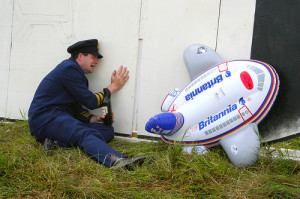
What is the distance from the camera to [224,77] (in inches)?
90.8

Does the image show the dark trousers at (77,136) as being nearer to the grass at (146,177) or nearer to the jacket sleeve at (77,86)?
the grass at (146,177)

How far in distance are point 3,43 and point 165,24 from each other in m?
1.55

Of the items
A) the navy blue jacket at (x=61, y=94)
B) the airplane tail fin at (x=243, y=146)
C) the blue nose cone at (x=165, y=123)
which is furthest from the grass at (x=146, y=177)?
the navy blue jacket at (x=61, y=94)

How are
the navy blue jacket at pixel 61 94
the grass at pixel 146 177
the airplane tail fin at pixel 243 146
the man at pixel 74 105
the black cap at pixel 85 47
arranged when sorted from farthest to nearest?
the black cap at pixel 85 47 → the navy blue jacket at pixel 61 94 → the man at pixel 74 105 → the airplane tail fin at pixel 243 146 → the grass at pixel 146 177

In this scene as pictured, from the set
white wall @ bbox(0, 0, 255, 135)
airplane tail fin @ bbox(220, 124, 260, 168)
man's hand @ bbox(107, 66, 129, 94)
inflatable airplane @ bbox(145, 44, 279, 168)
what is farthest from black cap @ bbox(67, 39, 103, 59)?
airplane tail fin @ bbox(220, 124, 260, 168)

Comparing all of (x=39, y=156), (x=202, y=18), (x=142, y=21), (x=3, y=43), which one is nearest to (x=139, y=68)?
(x=142, y=21)

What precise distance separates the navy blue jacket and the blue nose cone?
67 centimetres

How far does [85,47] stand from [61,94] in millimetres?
437

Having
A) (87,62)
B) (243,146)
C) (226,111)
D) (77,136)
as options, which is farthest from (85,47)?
(243,146)

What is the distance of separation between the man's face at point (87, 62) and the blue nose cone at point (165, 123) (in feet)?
2.89

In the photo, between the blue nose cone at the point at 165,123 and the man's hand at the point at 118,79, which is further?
the man's hand at the point at 118,79

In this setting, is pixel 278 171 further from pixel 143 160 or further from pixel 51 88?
pixel 51 88

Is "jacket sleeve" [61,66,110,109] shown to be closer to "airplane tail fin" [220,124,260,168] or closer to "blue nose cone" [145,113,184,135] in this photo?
"blue nose cone" [145,113,184,135]

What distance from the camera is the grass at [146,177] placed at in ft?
5.45
